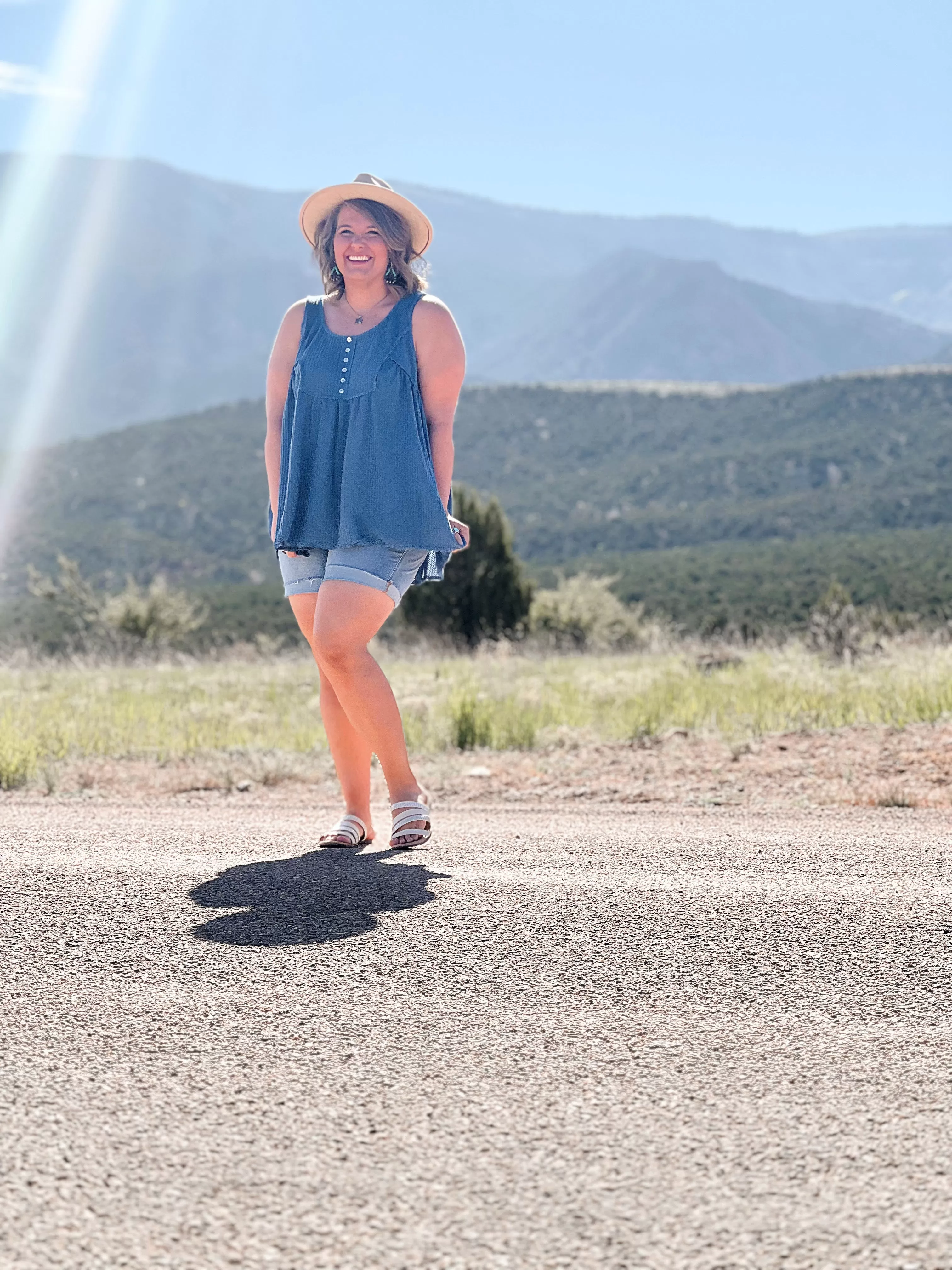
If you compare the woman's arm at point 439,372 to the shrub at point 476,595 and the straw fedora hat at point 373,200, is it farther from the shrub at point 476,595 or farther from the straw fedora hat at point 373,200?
the shrub at point 476,595

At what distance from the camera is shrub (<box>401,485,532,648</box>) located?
2244 centimetres

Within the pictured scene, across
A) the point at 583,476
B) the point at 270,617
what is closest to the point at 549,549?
the point at 583,476

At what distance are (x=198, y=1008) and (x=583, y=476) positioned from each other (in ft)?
214

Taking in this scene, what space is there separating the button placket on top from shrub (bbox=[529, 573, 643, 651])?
59.6ft

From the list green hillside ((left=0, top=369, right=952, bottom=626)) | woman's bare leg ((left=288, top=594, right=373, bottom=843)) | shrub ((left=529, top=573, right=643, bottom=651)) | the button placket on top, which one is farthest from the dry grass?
green hillside ((left=0, top=369, right=952, bottom=626))

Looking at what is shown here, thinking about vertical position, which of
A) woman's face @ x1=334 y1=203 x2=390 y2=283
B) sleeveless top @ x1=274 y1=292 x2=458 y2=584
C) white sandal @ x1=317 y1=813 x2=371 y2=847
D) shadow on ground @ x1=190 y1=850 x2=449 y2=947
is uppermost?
A: woman's face @ x1=334 y1=203 x2=390 y2=283

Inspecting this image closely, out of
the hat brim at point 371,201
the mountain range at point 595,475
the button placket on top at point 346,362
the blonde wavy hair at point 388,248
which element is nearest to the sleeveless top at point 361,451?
the button placket on top at point 346,362

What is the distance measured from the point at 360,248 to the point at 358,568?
3.64 feet

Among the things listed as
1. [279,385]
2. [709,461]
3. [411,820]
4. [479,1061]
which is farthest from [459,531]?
[709,461]

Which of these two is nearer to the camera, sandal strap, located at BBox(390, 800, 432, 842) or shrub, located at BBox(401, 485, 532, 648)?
sandal strap, located at BBox(390, 800, 432, 842)

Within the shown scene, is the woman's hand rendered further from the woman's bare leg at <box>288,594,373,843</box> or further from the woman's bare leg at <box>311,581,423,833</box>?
the woman's bare leg at <box>288,594,373,843</box>

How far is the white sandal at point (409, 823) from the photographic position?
13.4 feet

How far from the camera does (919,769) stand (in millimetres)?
5586

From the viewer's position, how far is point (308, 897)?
132 inches
